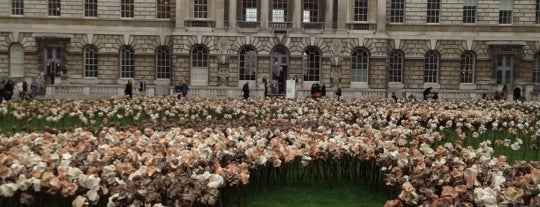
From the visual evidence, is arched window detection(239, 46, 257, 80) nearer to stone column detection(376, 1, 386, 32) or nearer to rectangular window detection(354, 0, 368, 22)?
rectangular window detection(354, 0, 368, 22)

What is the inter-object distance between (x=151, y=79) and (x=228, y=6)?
7.54m

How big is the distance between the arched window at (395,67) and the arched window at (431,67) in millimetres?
1787

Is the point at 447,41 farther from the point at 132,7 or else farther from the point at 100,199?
the point at 100,199

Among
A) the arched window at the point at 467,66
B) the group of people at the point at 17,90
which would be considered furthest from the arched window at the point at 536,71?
the group of people at the point at 17,90

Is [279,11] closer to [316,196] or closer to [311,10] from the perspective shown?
[311,10]

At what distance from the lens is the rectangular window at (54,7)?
4859cm

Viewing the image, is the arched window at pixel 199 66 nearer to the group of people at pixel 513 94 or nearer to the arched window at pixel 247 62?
the arched window at pixel 247 62

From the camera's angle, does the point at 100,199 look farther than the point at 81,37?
No

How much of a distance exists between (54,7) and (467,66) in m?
29.6

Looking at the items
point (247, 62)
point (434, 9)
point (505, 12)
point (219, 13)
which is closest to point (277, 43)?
point (247, 62)

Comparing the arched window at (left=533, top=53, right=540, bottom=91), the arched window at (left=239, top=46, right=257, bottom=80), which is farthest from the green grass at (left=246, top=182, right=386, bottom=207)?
the arched window at (left=533, top=53, right=540, bottom=91)

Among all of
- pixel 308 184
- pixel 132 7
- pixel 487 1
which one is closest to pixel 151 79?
pixel 132 7

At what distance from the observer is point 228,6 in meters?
48.9

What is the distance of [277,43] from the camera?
4753cm
